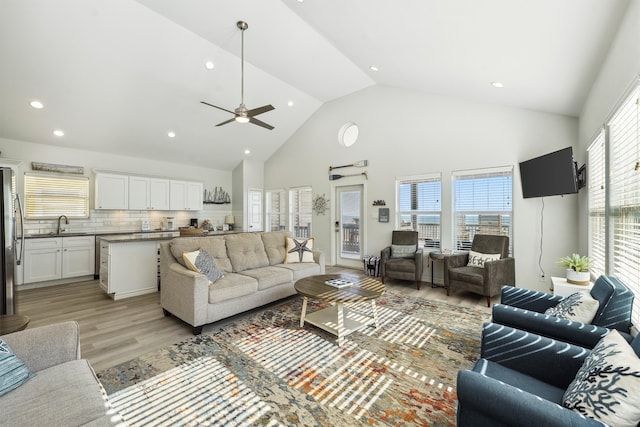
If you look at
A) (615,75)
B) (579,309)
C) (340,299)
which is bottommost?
(340,299)

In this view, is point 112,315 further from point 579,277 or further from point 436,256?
point 579,277

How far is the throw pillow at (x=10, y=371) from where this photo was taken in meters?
1.23

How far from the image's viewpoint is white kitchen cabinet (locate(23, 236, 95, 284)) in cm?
465

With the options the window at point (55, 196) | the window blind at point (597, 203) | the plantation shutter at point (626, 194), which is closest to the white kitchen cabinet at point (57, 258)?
the window at point (55, 196)

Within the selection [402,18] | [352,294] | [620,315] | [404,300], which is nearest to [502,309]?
[620,315]

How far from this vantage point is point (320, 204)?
6.79m

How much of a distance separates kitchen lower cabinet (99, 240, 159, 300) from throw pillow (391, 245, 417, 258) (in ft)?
13.7

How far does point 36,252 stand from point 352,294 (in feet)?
18.2

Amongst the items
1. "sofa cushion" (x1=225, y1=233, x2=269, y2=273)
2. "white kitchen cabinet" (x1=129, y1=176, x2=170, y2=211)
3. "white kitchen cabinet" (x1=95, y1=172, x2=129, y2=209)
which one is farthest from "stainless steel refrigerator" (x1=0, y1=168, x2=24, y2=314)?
"white kitchen cabinet" (x1=129, y1=176, x2=170, y2=211)

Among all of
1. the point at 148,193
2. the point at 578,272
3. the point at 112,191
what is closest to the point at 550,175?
the point at 578,272

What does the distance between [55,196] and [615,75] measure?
8.14 metres

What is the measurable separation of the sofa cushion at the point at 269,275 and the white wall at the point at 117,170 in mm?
4191

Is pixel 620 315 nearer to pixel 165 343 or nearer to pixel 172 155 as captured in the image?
pixel 165 343

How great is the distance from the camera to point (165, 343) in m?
2.74
